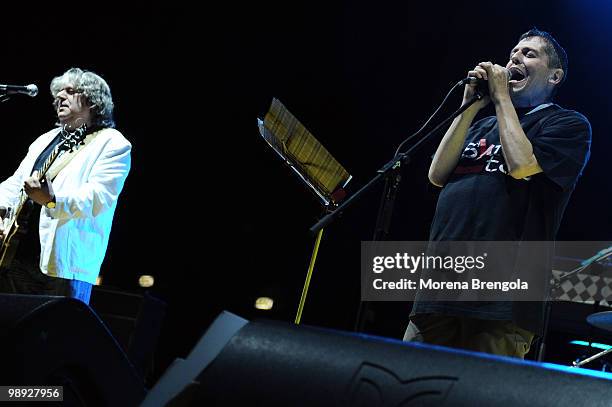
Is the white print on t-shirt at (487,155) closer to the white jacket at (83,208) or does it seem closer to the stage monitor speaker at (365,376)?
the stage monitor speaker at (365,376)

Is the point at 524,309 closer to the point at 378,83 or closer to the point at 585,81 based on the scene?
the point at 585,81

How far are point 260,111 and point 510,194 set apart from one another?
14.1 feet

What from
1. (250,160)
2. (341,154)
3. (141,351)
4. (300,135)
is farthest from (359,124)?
(300,135)

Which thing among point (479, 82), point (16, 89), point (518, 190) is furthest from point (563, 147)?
point (16, 89)

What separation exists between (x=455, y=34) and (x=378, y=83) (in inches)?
29.9

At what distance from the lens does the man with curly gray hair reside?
2982 millimetres

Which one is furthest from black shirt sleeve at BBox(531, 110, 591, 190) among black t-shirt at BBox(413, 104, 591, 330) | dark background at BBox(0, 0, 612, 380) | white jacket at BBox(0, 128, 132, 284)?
dark background at BBox(0, 0, 612, 380)

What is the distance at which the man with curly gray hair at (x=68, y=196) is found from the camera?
2.98 metres

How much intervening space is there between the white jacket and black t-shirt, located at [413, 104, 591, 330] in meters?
1.51

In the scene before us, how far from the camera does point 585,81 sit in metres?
4.68

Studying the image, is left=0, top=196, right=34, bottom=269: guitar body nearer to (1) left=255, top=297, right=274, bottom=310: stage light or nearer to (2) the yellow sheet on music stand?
(2) the yellow sheet on music stand

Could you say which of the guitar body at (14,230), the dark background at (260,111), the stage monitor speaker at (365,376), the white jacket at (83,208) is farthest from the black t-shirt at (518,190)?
the dark background at (260,111)

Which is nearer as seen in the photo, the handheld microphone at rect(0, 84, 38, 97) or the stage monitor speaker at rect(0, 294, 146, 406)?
the stage monitor speaker at rect(0, 294, 146, 406)

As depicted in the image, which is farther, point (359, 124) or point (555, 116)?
point (359, 124)
